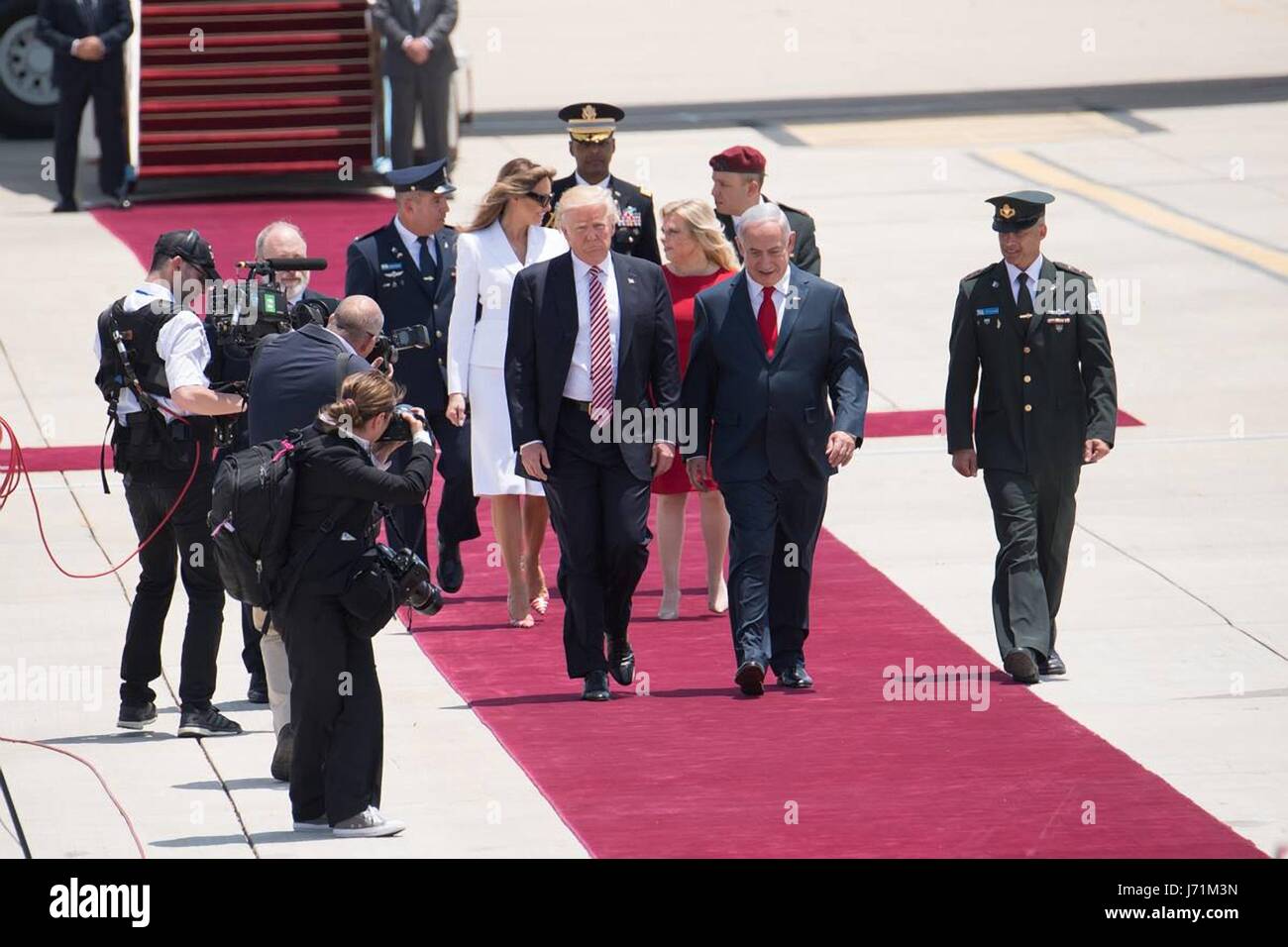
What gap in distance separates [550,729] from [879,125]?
47.7 ft

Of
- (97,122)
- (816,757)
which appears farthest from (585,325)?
(97,122)

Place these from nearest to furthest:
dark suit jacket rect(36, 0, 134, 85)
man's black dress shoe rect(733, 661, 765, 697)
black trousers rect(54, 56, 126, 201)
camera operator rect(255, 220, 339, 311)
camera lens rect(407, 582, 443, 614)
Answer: camera lens rect(407, 582, 443, 614)
camera operator rect(255, 220, 339, 311)
man's black dress shoe rect(733, 661, 765, 697)
dark suit jacket rect(36, 0, 134, 85)
black trousers rect(54, 56, 126, 201)

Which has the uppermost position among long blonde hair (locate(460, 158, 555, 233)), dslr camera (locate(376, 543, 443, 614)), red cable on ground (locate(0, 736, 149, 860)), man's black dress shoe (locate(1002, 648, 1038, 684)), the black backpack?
long blonde hair (locate(460, 158, 555, 233))

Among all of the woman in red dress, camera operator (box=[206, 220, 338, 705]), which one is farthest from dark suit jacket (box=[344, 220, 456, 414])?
camera operator (box=[206, 220, 338, 705])

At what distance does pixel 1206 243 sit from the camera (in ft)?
58.9

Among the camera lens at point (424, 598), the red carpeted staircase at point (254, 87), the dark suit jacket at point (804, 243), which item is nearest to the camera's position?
the camera lens at point (424, 598)

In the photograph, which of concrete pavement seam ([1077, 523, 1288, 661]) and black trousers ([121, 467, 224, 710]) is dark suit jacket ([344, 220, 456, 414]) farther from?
concrete pavement seam ([1077, 523, 1288, 661])

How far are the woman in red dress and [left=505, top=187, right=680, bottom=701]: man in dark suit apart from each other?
2.68ft

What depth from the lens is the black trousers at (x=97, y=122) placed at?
18.7m

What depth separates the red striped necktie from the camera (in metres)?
9.16

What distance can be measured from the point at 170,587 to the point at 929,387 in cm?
663

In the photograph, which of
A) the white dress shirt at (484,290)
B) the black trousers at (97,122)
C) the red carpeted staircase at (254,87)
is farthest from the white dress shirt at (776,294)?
the black trousers at (97,122)

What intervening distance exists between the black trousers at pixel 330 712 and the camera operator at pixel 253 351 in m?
0.72

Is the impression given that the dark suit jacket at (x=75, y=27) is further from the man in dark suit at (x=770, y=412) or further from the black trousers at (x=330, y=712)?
the black trousers at (x=330, y=712)
